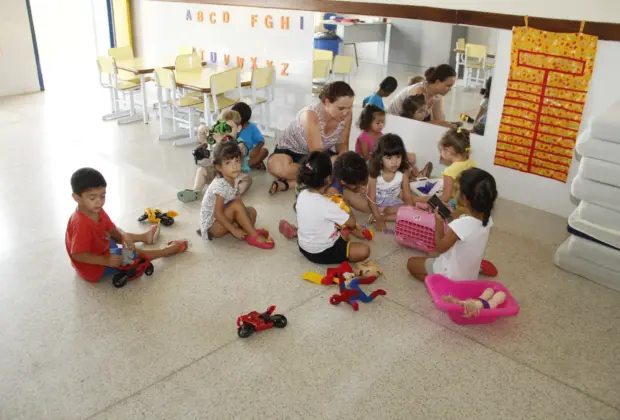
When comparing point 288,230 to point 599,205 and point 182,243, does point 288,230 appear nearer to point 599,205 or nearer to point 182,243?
point 182,243

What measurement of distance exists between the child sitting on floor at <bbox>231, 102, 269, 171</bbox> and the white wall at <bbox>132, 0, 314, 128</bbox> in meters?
1.06

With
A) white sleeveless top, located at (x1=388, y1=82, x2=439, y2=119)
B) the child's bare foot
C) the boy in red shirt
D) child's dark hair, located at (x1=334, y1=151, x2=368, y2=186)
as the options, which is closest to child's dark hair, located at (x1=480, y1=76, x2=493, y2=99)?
white sleeveless top, located at (x1=388, y1=82, x2=439, y2=119)

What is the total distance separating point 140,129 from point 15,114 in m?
1.92

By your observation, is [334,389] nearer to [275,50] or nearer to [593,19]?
[593,19]

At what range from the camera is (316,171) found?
3.14 meters

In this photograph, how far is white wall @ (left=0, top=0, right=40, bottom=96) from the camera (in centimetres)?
787

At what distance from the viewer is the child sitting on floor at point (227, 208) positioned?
11.7ft

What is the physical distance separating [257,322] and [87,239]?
3.52 ft

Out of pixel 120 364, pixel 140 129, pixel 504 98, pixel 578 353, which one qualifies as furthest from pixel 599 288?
pixel 140 129

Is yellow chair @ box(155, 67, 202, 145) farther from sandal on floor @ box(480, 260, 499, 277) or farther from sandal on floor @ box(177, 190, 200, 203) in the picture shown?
sandal on floor @ box(480, 260, 499, 277)

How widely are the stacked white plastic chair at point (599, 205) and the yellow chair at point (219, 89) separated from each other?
11.6ft

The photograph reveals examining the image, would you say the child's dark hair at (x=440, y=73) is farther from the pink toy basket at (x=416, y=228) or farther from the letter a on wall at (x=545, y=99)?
the pink toy basket at (x=416, y=228)

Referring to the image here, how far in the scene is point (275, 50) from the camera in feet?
19.7

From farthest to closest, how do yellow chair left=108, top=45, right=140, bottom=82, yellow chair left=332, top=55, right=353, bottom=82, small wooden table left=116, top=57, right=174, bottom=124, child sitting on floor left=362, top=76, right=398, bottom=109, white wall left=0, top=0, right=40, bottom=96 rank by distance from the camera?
white wall left=0, top=0, right=40, bottom=96, yellow chair left=108, top=45, right=140, bottom=82, small wooden table left=116, top=57, right=174, bottom=124, yellow chair left=332, top=55, right=353, bottom=82, child sitting on floor left=362, top=76, right=398, bottom=109
